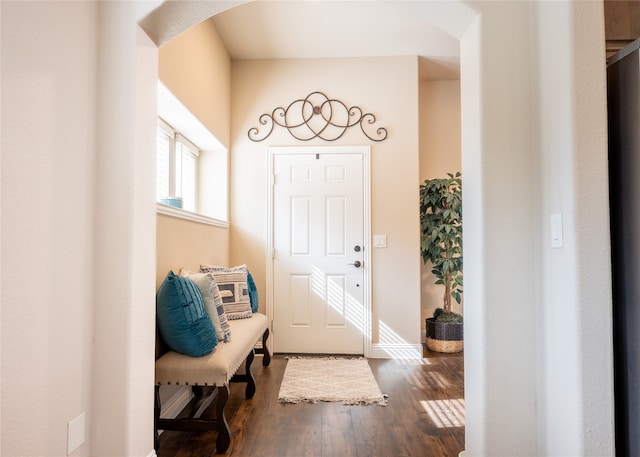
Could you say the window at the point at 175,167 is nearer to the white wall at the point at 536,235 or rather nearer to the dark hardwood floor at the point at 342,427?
the dark hardwood floor at the point at 342,427

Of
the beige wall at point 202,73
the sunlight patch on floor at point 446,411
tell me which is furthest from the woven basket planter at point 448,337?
the beige wall at point 202,73

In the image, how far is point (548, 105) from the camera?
141 cm

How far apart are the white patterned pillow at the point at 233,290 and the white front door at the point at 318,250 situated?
31.7 inches

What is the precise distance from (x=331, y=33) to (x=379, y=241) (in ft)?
6.40

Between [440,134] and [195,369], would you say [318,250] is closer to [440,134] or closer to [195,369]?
[440,134]

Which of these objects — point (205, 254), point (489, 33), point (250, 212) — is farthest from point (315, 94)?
point (489, 33)

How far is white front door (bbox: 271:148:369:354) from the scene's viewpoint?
3.83 metres

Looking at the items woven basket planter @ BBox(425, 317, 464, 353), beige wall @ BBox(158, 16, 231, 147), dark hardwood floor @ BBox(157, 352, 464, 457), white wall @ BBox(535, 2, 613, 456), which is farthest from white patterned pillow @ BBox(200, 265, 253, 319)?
white wall @ BBox(535, 2, 613, 456)

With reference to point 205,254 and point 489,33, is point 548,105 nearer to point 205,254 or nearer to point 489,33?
point 489,33

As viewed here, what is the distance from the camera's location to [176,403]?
2416 millimetres

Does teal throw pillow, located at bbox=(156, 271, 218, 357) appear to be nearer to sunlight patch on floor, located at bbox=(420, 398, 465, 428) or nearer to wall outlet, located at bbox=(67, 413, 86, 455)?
wall outlet, located at bbox=(67, 413, 86, 455)

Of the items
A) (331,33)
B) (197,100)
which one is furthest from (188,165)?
(331,33)

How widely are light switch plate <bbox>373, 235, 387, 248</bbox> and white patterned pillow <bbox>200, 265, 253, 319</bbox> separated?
1.36 m

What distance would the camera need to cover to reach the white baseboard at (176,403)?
230 centimetres
